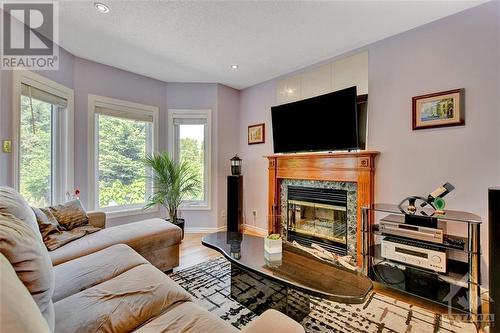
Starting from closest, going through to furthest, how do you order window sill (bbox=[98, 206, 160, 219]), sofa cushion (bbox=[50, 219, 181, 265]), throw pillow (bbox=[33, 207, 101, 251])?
sofa cushion (bbox=[50, 219, 181, 265]) → throw pillow (bbox=[33, 207, 101, 251]) → window sill (bbox=[98, 206, 160, 219])

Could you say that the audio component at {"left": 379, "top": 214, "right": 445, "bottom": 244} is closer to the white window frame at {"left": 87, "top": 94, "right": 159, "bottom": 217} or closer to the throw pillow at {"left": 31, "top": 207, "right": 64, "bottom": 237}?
the throw pillow at {"left": 31, "top": 207, "right": 64, "bottom": 237}

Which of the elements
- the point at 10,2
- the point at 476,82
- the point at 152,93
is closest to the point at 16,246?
the point at 10,2

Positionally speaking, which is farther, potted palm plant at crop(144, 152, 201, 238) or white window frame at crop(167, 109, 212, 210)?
white window frame at crop(167, 109, 212, 210)

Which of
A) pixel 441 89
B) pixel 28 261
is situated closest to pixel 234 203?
pixel 441 89

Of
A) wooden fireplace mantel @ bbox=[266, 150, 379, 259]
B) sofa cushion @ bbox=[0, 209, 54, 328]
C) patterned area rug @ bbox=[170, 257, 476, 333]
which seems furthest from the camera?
wooden fireplace mantel @ bbox=[266, 150, 379, 259]

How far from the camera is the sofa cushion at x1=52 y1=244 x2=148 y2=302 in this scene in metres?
1.34

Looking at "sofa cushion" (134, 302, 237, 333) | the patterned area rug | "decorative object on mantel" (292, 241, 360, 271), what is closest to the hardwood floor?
the patterned area rug

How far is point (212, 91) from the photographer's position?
13.3 feet

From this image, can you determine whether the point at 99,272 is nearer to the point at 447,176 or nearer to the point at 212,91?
the point at 447,176

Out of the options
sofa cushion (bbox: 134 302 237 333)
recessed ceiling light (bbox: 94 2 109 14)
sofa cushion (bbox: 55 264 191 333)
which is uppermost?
recessed ceiling light (bbox: 94 2 109 14)

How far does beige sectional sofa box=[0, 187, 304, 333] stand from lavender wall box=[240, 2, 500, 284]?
7.23 feet

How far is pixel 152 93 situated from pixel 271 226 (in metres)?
2.88

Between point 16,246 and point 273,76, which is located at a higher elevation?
point 273,76

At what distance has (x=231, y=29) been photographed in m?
2.41
